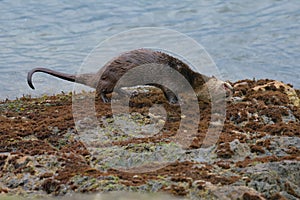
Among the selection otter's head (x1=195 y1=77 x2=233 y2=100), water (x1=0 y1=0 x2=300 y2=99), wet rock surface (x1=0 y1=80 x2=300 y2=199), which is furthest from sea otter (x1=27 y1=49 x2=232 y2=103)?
water (x1=0 y1=0 x2=300 y2=99)

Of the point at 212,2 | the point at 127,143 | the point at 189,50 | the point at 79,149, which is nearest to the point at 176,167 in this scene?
the point at 127,143

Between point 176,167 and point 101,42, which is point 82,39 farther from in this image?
Answer: point 176,167

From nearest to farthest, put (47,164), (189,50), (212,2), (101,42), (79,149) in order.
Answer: (47,164) → (79,149) → (189,50) → (101,42) → (212,2)

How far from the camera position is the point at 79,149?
5.76 m

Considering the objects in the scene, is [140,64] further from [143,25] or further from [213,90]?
[143,25]

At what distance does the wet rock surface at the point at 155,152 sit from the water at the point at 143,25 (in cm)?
463

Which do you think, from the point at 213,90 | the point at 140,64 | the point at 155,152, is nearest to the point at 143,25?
the point at 140,64

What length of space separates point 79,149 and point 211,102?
208 cm

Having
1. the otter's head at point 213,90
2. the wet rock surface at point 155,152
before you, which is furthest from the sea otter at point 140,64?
the wet rock surface at point 155,152

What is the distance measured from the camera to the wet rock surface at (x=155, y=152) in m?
4.84

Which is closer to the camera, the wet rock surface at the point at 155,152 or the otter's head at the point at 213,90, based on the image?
the wet rock surface at the point at 155,152

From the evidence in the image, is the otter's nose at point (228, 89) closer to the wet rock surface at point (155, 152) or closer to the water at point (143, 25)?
the wet rock surface at point (155, 152)

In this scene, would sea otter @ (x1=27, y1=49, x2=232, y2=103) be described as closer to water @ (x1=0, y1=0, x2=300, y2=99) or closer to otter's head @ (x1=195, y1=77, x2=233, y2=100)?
otter's head @ (x1=195, y1=77, x2=233, y2=100)

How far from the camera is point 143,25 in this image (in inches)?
594
